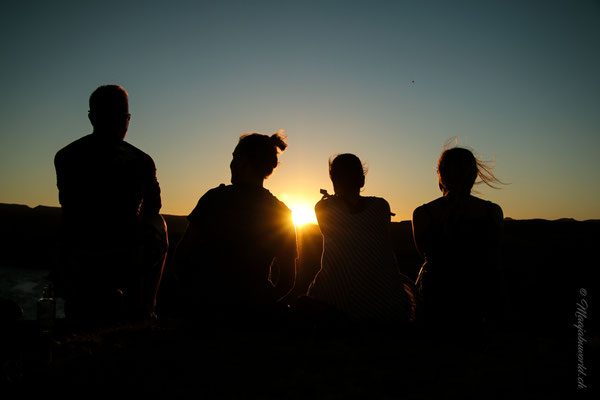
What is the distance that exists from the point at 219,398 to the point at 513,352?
2.06 metres

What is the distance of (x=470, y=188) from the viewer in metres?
3.48

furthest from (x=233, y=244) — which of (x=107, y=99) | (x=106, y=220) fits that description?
(x=107, y=99)

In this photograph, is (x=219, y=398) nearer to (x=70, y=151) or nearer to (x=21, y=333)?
(x=21, y=333)

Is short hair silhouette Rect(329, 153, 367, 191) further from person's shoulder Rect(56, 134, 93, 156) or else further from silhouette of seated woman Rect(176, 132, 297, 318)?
person's shoulder Rect(56, 134, 93, 156)

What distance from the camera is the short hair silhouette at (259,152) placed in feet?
10.3

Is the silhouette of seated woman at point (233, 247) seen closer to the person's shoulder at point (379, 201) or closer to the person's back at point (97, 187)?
the person's back at point (97, 187)

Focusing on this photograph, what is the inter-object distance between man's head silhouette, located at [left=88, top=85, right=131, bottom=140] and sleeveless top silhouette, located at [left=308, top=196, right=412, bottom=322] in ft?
6.04

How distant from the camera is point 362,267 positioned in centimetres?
340

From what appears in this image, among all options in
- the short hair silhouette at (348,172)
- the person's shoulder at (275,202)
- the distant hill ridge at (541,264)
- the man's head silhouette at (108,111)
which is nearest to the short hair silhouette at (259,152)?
the person's shoulder at (275,202)

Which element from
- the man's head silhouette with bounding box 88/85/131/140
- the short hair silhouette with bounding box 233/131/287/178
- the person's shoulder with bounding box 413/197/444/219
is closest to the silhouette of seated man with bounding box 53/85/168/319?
the man's head silhouette with bounding box 88/85/131/140

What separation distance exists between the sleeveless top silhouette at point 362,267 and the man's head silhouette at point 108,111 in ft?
6.04

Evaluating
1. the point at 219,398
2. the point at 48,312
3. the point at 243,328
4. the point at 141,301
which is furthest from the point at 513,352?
the point at 48,312

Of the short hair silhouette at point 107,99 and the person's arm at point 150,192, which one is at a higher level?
the short hair silhouette at point 107,99

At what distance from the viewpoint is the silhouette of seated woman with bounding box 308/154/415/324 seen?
3.34 m
